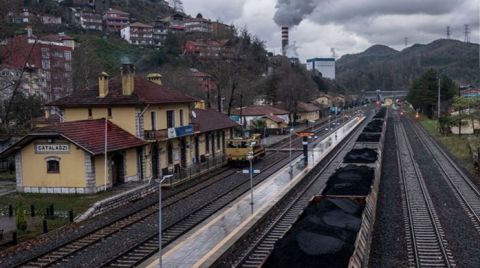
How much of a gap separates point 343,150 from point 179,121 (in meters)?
20.5

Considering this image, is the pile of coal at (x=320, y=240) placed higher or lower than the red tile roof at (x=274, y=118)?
lower

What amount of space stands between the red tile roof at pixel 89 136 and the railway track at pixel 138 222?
4.64 m

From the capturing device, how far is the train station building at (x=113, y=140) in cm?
3039

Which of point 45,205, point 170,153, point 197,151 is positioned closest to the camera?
point 45,205

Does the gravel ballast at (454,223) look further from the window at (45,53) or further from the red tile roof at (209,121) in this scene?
the window at (45,53)

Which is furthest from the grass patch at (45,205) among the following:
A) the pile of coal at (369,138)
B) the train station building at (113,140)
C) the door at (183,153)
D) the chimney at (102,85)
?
the pile of coal at (369,138)

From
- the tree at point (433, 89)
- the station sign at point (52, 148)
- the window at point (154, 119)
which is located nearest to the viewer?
the station sign at point (52, 148)

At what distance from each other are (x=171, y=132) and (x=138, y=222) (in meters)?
14.9

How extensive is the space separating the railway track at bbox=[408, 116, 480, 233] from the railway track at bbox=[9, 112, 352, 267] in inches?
459

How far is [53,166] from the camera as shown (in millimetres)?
30891

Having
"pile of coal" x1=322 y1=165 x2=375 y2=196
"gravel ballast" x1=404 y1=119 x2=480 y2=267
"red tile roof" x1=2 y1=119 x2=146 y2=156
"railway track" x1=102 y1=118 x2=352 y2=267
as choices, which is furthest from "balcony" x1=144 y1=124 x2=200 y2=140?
"gravel ballast" x1=404 y1=119 x2=480 y2=267

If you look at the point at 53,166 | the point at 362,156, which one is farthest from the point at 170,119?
the point at 362,156

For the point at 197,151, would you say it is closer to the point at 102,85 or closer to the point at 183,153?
the point at 183,153

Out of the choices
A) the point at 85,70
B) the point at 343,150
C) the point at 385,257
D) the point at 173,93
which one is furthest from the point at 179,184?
the point at 85,70
